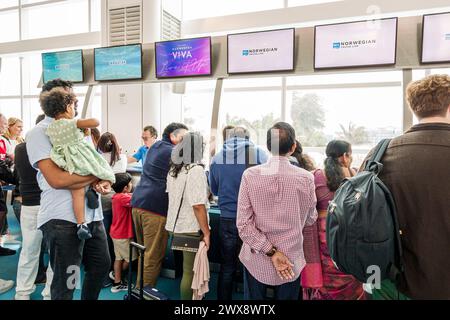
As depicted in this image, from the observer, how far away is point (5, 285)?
2682mm

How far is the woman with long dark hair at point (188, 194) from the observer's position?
209cm

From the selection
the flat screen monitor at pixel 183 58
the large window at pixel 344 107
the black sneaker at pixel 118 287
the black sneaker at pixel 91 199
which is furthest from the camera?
the large window at pixel 344 107

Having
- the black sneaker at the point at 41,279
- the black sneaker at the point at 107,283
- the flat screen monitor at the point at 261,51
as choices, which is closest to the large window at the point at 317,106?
the flat screen monitor at the point at 261,51

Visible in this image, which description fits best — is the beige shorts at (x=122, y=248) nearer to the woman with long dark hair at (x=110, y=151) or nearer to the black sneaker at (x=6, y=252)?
the woman with long dark hair at (x=110, y=151)

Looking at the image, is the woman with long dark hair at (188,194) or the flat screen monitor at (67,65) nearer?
the woman with long dark hair at (188,194)

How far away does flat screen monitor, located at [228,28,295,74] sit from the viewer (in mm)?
3551

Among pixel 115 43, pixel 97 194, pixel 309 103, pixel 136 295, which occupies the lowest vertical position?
pixel 136 295

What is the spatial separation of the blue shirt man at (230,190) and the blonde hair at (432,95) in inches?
46.7

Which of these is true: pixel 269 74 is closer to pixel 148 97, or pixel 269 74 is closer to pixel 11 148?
pixel 148 97

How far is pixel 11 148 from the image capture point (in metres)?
3.96

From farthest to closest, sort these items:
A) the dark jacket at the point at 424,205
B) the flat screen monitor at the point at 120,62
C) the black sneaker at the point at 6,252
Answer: the flat screen monitor at the point at 120,62
the black sneaker at the point at 6,252
the dark jacket at the point at 424,205
